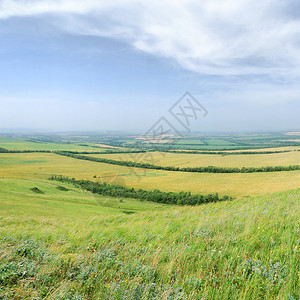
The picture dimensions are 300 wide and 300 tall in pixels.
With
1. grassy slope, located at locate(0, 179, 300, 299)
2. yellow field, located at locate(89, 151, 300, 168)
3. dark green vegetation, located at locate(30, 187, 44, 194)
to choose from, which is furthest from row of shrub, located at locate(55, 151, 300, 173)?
grassy slope, located at locate(0, 179, 300, 299)

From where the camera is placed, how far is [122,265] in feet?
12.9

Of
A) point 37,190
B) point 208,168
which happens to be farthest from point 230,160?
point 37,190

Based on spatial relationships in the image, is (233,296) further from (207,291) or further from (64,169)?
(64,169)

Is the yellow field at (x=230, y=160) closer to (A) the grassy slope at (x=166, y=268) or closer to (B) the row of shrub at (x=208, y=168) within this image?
(B) the row of shrub at (x=208, y=168)

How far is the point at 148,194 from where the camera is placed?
4822 cm

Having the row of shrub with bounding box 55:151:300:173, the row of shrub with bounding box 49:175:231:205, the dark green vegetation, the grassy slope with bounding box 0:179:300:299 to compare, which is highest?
the grassy slope with bounding box 0:179:300:299

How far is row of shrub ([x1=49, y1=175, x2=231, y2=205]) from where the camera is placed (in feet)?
142

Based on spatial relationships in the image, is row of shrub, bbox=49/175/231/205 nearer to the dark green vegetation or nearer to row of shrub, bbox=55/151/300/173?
the dark green vegetation

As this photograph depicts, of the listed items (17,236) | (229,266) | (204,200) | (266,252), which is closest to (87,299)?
(229,266)

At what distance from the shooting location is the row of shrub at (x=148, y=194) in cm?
4319

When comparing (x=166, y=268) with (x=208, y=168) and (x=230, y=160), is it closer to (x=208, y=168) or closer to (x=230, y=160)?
(x=208, y=168)

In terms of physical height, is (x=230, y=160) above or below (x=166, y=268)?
below

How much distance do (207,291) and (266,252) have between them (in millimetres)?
1908

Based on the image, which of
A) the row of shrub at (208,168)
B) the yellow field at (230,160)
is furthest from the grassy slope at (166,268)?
the yellow field at (230,160)
